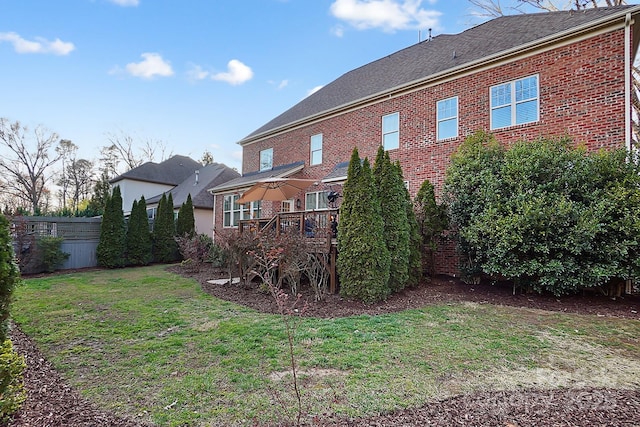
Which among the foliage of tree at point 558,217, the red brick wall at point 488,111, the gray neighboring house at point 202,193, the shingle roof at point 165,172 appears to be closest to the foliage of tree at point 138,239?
the gray neighboring house at point 202,193

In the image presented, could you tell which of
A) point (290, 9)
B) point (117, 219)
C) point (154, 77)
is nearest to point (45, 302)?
point (117, 219)

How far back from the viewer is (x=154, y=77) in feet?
53.3

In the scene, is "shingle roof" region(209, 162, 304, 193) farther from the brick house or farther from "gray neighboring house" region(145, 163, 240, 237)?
"gray neighboring house" region(145, 163, 240, 237)

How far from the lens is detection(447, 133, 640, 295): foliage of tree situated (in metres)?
6.17

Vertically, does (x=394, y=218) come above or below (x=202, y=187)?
below

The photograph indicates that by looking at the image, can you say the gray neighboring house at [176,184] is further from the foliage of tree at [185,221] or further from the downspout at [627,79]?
the downspout at [627,79]

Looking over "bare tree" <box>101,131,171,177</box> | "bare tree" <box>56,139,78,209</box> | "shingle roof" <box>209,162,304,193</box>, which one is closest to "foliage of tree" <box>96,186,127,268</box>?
"shingle roof" <box>209,162,304,193</box>

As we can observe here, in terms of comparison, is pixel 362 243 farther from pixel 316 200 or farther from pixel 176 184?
pixel 176 184

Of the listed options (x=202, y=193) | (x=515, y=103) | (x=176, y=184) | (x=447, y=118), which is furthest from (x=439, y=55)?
(x=176, y=184)

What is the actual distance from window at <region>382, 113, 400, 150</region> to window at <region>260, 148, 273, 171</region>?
6839 mm

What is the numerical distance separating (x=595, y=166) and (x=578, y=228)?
145 cm

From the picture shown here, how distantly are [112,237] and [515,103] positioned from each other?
1581cm

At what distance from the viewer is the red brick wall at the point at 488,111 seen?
7793mm

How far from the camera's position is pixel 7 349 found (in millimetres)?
2584
